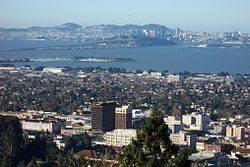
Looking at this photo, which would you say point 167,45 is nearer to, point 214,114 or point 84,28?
point 84,28

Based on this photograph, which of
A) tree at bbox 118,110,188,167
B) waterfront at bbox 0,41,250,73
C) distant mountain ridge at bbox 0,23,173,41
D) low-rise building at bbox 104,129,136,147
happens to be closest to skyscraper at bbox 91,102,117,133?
low-rise building at bbox 104,129,136,147

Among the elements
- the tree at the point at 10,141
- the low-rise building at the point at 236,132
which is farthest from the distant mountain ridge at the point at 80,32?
the tree at the point at 10,141

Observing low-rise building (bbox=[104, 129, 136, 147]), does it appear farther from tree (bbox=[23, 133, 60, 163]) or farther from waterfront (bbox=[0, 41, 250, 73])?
waterfront (bbox=[0, 41, 250, 73])

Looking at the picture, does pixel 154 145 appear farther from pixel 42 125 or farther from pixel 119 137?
pixel 42 125

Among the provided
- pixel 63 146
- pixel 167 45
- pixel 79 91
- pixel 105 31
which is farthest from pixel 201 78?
pixel 105 31

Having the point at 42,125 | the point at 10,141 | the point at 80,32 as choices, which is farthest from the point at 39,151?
the point at 80,32
